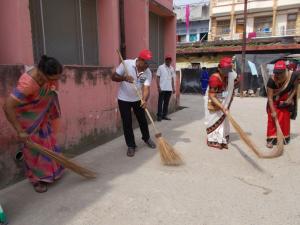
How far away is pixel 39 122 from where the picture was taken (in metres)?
3.00

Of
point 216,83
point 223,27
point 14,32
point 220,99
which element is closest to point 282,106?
point 220,99

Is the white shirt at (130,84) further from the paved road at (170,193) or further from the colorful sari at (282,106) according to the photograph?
the colorful sari at (282,106)

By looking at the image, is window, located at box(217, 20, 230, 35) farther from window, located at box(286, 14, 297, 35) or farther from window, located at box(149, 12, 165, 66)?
window, located at box(149, 12, 165, 66)

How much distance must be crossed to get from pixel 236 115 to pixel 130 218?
20.2 ft

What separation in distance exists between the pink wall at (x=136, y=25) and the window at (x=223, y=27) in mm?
24997

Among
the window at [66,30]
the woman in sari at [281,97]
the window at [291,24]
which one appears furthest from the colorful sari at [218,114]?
the window at [291,24]

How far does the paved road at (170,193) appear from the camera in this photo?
8.38 ft

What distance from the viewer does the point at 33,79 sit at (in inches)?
106

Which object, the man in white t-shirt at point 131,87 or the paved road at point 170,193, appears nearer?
the paved road at point 170,193

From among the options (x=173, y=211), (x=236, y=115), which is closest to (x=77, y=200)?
(x=173, y=211)

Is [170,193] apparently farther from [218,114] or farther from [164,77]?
[164,77]

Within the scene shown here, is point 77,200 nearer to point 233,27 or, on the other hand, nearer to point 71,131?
point 71,131

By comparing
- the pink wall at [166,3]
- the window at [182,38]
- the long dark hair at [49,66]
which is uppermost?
the window at [182,38]

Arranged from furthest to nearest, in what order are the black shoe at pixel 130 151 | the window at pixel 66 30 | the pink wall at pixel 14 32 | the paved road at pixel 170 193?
the black shoe at pixel 130 151, the window at pixel 66 30, the pink wall at pixel 14 32, the paved road at pixel 170 193
